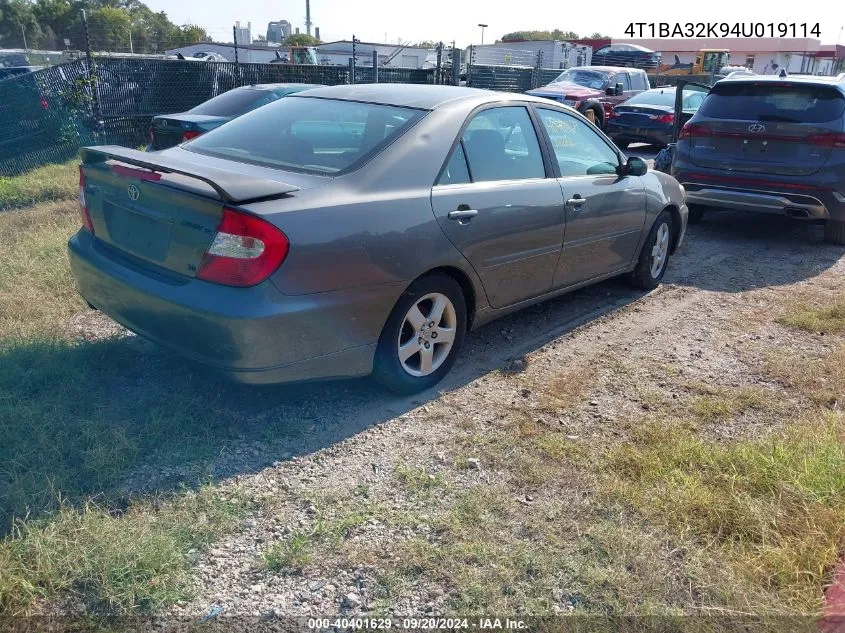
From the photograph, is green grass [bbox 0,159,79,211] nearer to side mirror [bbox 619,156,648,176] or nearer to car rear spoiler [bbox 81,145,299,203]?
car rear spoiler [bbox 81,145,299,203]

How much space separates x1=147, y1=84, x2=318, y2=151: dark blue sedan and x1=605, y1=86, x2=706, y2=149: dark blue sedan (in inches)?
311

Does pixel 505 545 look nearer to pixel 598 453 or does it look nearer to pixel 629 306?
pixel 598 453

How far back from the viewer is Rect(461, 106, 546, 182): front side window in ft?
14.0

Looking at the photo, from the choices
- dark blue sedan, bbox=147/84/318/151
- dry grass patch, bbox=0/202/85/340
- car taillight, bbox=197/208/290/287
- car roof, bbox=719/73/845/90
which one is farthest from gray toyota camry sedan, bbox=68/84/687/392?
dark blue sedan, bbox=147/84/318/151

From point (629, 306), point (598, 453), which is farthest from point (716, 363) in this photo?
point (598, 453)

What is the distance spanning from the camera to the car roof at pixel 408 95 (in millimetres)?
4312

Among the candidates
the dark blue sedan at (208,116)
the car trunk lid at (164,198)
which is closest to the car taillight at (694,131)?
the dark blue sedan at (208,116)

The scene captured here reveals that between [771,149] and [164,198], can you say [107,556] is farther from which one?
[771,149]

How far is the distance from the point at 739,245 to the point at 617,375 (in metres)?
4.36

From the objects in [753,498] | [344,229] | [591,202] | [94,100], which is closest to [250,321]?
[344,229]

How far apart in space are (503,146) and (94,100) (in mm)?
9439

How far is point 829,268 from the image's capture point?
7207 millimetres

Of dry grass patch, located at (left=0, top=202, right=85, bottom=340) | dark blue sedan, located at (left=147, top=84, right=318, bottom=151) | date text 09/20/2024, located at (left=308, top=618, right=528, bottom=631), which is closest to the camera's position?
date text 09/20/2024, located at (left=308, top=618, right=528, bottom=631)

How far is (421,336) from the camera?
4039 mm
